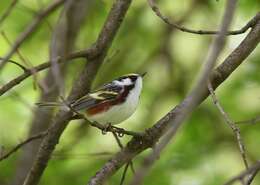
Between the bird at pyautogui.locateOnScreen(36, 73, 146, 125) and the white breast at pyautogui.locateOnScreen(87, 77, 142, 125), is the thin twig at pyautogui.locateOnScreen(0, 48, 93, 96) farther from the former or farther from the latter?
the white breast at pyautogui.locateOnScreen(87, 77, 142, 125)

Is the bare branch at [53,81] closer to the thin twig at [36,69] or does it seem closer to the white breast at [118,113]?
the thin twig at [36,69]

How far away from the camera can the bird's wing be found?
384cm

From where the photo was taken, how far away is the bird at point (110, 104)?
381 centimetres

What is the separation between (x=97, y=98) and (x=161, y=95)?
1.89m

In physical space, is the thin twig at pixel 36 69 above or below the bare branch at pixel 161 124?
above

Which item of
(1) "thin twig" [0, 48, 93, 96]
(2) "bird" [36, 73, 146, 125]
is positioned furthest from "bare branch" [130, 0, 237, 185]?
(2) "bird" [36, 73, 146, 125]

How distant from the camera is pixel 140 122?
5785 mm

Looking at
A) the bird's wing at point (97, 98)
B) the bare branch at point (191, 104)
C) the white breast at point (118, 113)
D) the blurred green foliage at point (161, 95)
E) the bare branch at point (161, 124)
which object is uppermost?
the blurred green foliage at point (161, 95)

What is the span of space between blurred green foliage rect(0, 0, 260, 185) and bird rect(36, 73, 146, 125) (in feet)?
3.93

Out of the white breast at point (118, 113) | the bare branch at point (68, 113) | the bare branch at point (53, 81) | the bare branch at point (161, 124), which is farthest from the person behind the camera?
the bare branch at point (53, 81)

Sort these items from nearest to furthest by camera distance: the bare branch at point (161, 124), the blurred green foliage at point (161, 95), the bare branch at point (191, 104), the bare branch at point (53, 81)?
1. the bare branch at point (191, 104)
2. the bare branch at point (161, 124)
3. the bare branch at point (53, 81)
4. the blurred green foliage at point (161, 95)

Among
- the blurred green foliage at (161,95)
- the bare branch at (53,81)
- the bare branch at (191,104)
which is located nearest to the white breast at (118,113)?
the bare branch at (53,81)

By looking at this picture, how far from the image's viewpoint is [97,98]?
3.90 metres

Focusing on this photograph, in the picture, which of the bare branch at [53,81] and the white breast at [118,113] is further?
the bare branch at [53,81]
